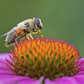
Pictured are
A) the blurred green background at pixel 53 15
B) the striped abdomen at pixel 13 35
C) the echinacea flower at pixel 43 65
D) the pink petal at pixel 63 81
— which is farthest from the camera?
the blurred green background at pixel 53 15

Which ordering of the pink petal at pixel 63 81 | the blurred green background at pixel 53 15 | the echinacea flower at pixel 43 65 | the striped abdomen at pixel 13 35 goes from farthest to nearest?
1. the blurred green background at pixel 53 15
2. the striped abdomen at pixel 13 35
3. the echinacea flower at pixel 43 65
4. the pink petal at pixel 63 81

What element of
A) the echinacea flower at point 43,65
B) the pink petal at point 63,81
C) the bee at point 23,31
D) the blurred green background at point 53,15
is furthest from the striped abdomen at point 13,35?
the blurred green background at point 53,15

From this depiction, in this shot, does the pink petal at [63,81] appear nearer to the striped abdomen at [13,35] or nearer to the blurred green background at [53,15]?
the striped abdomen at [13,35]

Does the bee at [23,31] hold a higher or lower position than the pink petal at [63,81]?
higher

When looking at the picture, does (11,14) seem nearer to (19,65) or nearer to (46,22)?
(46,22)

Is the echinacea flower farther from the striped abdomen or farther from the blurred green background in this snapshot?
the blurred green background

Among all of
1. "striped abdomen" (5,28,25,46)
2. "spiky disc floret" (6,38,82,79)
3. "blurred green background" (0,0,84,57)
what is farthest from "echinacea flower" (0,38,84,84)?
"blurred green background" (0,0,84,57)


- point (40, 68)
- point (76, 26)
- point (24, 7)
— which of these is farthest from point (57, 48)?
point (24, 7)
